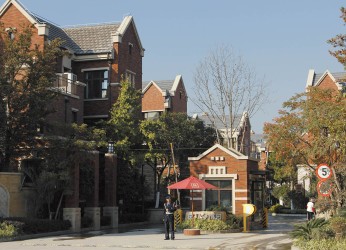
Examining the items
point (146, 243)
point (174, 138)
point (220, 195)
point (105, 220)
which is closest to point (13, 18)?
point (174, 138)

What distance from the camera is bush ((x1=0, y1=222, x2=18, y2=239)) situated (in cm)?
2341

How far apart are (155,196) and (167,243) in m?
22.1

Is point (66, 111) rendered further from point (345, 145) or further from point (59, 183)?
point (345, 145)

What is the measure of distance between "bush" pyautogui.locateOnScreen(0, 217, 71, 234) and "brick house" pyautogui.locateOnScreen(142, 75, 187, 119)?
2655 cm

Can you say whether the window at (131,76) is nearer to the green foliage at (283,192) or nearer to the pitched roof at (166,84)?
the pitched roof at (166,84)

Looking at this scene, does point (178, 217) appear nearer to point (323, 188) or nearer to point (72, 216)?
point (72, 216)

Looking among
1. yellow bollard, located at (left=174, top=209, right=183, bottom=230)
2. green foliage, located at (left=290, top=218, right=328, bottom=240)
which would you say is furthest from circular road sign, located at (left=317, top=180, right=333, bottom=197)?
yellow bollard, located at (left=174, top=209, right=183, bottom=230)

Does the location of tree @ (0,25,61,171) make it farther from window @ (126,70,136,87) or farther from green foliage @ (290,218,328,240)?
green foliage @ (290,218,328,240)

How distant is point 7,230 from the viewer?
933 inches

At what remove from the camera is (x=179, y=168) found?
4559cm

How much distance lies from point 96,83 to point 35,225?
641 inches

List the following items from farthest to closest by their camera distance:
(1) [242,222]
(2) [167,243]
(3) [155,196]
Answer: (3) [155,196], (1) [242,222], (2) [167,243]

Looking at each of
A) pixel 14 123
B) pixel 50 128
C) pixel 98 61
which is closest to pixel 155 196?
pixel 98 61

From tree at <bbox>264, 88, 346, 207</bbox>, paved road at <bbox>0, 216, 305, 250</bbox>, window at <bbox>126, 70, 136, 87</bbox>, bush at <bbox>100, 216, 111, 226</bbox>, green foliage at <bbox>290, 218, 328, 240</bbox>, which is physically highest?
window at <bbox>126, 70, 136, 87</bbox>
